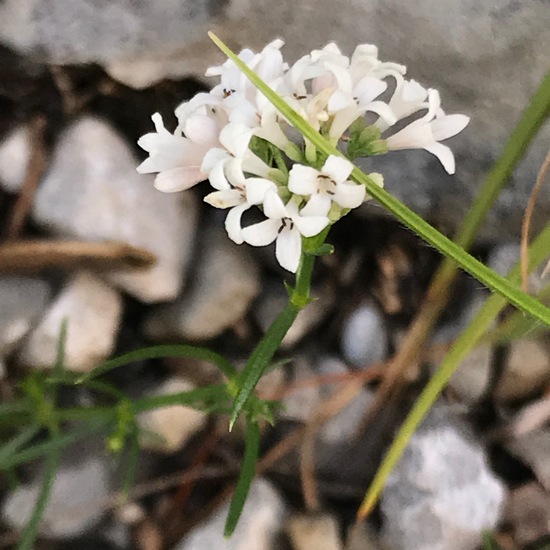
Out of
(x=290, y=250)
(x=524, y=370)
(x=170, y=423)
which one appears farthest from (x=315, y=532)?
(x=290, y=250)

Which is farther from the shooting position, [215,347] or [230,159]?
[215,347]

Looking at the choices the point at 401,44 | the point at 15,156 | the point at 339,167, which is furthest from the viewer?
the point at 15,156

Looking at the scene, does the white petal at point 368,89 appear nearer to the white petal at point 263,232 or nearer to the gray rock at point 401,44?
the white petal at point 263,232

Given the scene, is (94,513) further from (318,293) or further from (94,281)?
(318,293)

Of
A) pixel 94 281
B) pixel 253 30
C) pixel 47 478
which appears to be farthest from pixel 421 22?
pixel 47 478

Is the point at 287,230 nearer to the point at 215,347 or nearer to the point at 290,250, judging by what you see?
the point at 290,250
